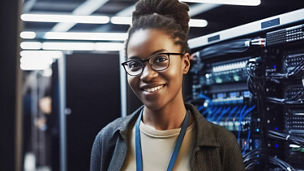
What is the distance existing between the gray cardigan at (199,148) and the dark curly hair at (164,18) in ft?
0.72

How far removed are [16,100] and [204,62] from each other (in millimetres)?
1872

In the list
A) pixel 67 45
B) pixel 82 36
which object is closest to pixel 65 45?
pixel 67 45

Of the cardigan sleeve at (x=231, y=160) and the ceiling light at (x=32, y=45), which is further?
the ceiling light at (x=32, y=45)

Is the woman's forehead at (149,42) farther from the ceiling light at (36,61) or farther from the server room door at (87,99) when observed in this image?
the ceiling light at (36,61)

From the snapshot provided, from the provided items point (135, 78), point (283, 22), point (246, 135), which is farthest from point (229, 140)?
point (246, 135)

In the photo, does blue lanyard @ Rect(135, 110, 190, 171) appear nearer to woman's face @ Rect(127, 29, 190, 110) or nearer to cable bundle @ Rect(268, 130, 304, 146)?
woman's face @ Rect(127, 29, 190, 110)

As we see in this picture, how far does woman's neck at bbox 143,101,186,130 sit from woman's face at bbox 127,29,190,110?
0.03 meters

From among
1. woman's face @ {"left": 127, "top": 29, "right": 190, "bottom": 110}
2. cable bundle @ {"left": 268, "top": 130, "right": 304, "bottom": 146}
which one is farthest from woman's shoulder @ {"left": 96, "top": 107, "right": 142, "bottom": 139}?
cable bundle @ {"left": 268, "top": 130, "right": 304, "bottom": 146}

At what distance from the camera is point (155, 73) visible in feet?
3.35

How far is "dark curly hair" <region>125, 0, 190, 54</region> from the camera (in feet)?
3.52

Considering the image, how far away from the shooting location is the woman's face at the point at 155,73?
3.35ft

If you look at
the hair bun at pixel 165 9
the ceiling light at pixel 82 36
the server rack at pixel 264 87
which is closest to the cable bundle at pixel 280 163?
the server rack at pixel 264 87

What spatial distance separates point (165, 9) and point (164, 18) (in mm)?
39

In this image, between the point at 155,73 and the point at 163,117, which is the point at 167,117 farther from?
the point at 155,73
